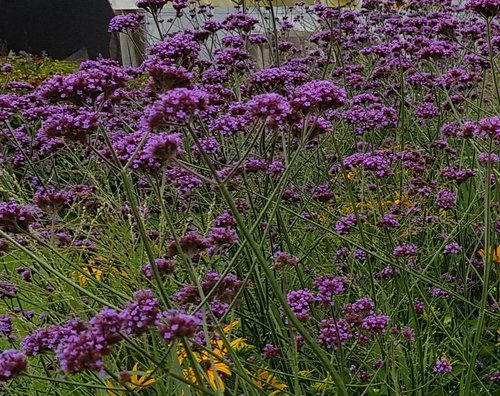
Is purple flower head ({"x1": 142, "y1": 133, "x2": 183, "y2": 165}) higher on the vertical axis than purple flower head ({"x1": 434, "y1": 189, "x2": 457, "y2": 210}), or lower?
higher

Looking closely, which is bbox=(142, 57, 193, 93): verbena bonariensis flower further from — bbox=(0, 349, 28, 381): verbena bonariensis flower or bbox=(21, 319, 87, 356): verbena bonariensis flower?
bbox=(0, 349, 28, 381): verbena bonariensis flower

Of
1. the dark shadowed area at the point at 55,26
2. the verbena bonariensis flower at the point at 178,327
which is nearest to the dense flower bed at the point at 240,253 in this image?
the verbena bonariensis flower at the point at 178,327

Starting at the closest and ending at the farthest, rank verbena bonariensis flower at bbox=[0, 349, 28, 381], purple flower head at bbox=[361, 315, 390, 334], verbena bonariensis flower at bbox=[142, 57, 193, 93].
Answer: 1. verbena bonariensis flower at bbox=[0, 349, 28, 381]
2. verbena bonariensis flower at bbox=[142, 57, 193, 93]
3. purple flower head at bbox=[361, 315, 390, 334]

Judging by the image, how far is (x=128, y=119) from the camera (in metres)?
3.62

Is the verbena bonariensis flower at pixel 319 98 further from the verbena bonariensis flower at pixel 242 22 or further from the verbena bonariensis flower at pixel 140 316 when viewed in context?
the verbena bonariensis flower at pixel 242 22

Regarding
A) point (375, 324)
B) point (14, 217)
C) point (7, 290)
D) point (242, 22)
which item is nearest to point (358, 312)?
point (375, 324)

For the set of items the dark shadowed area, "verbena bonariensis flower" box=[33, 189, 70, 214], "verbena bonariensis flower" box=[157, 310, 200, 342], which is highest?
"verbena bonariensis flower" box=[157, 310, 200, 342]

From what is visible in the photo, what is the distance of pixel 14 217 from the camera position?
157cm

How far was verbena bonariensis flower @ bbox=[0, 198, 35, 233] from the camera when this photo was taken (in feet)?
5.13

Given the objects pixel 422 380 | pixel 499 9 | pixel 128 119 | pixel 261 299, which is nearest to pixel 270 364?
pixel 261 299

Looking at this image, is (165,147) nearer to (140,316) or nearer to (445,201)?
(140,316)

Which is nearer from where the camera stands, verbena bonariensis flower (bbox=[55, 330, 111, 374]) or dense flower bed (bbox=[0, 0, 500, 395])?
verbena bonariensis flower (bbox=[55, 330, 111, 374])

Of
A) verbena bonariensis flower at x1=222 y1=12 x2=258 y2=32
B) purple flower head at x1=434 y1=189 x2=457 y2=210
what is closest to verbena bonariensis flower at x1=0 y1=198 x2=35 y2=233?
purple flower head at x1=434 y1=189 x2=457 y2=210

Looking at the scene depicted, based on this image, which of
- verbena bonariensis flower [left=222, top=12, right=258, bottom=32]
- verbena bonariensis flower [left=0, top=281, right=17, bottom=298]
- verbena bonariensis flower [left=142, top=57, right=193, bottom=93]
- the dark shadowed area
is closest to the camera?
verbena bonariensis flower [left=142, top=57, right=193, bottom=93]
